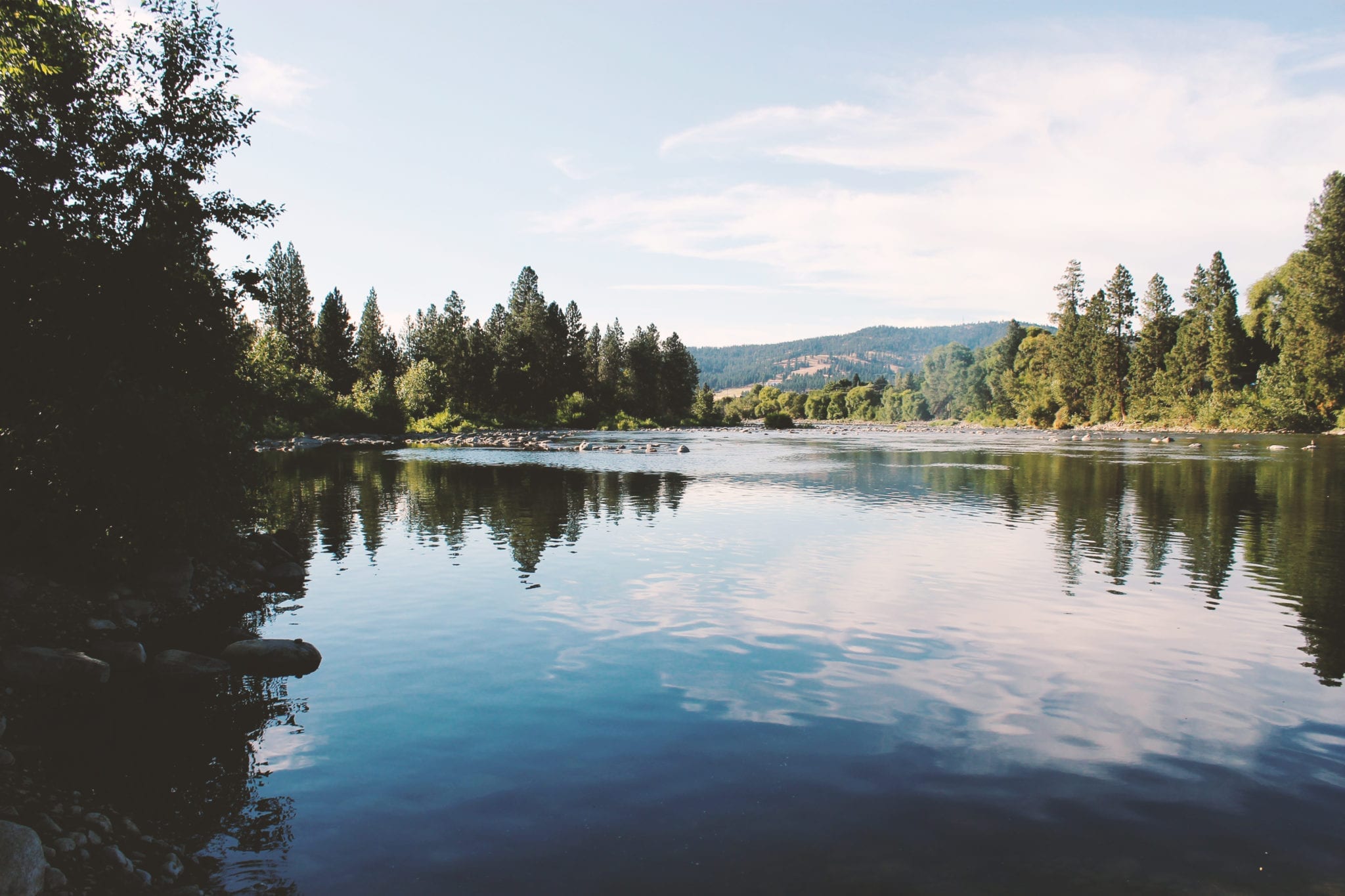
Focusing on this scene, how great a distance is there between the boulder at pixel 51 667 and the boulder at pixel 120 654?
1.84ft

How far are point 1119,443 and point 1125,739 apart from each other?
85149 mm

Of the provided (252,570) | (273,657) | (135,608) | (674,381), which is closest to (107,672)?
(273,657)

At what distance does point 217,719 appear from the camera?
36.3ft

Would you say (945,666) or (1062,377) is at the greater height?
(1062,377)

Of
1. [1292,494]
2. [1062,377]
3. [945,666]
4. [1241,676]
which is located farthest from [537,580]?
[1062,377]

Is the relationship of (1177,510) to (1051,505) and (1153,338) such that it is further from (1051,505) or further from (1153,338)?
(1153,338)

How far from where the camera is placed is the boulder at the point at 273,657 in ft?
43.8

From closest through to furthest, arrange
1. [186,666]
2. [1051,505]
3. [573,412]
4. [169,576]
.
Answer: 1. [186,666]
2. [169,576]
3. [1051,505]
4. [573,412]

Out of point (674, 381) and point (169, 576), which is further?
point (674, 381)

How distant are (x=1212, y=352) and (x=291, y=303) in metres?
135

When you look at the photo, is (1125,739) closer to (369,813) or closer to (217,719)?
(369,813)

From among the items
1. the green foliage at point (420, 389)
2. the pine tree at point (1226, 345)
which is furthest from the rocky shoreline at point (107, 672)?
the pine tree at point (1226, 345)

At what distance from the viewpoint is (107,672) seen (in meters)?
12.3

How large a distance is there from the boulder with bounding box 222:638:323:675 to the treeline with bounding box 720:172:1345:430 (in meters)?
105
